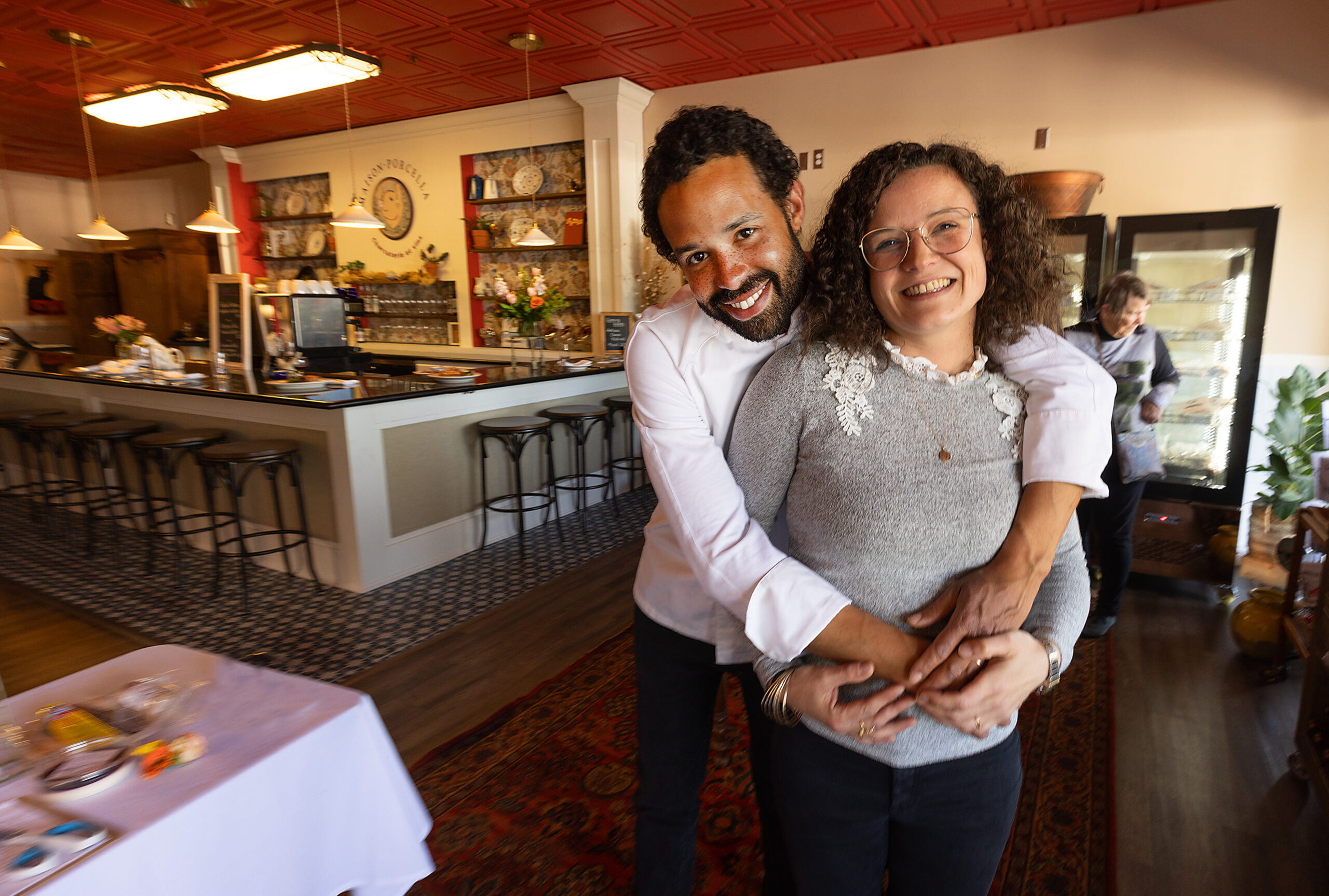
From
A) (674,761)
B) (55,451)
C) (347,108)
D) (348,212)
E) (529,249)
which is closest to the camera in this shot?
(674,761)

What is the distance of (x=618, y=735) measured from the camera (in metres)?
2.43

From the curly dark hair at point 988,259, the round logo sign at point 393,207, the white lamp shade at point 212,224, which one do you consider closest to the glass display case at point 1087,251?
the curly dark hair at point 988,259

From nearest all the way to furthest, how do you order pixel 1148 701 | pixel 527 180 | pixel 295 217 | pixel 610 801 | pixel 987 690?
1. pixel 987 690
2. pixel 610 801
3. pixel 1148 701
4. pixel 527 180
5. pixel 295 217

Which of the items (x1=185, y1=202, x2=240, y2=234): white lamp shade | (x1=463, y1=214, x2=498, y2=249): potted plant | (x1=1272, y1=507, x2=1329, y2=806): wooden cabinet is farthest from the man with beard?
(x1=463, y1=214, x2=498, y2=249): potted plant

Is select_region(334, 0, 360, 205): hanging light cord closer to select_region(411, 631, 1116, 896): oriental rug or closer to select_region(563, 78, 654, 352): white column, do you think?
select_region(563, 78, 654, 352): white column

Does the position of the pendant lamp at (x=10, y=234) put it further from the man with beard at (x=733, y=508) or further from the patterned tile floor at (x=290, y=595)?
the man with beard at (x=733, y=508)

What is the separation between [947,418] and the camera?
0.91 meters

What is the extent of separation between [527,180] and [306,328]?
107 inches

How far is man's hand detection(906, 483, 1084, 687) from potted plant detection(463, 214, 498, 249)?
6596 millimetres

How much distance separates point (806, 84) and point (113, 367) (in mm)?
5352

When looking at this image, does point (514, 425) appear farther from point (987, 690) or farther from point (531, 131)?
point (531, 131)

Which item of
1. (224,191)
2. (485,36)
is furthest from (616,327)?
(224,191)

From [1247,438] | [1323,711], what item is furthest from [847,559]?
[1247,438]

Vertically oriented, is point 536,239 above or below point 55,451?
above
